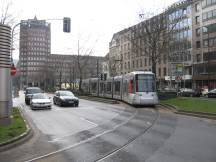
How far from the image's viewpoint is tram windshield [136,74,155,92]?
2964 cm

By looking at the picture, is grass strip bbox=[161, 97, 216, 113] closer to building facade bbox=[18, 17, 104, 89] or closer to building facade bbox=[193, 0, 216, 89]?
building facade bbox=[18, 17, 104, 89]

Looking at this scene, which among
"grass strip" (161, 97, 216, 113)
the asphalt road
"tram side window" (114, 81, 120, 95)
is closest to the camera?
the asphalt road

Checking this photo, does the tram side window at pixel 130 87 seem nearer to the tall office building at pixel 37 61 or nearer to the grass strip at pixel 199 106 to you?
the grass strip at pixel 199 106

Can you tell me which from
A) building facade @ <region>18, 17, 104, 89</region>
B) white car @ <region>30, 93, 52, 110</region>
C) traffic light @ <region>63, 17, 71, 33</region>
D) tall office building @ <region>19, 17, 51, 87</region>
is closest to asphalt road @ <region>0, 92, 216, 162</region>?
traffic light @ <region>63, 17, 71, 33</region>

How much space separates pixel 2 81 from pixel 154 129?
7538 millimetres

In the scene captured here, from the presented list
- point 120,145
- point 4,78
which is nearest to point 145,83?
point 4,78

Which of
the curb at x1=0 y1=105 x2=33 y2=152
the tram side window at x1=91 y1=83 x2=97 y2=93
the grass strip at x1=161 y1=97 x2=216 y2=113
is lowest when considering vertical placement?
the curb at x1=0 y1=105 x2=33 y2=152

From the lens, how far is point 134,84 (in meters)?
30.0

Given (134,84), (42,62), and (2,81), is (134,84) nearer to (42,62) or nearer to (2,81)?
(2,81)

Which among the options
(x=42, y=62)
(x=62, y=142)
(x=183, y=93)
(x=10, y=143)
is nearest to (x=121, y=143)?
(x=62, y=142)

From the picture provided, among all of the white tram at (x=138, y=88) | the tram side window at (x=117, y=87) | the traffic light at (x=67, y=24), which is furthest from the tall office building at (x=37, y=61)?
the traffic light at (x=67, y=24)

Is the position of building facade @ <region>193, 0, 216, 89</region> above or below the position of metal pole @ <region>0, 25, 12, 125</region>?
above

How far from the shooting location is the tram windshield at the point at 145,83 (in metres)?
29.6

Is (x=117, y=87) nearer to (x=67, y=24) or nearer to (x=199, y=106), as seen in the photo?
(x=199, y=106)
